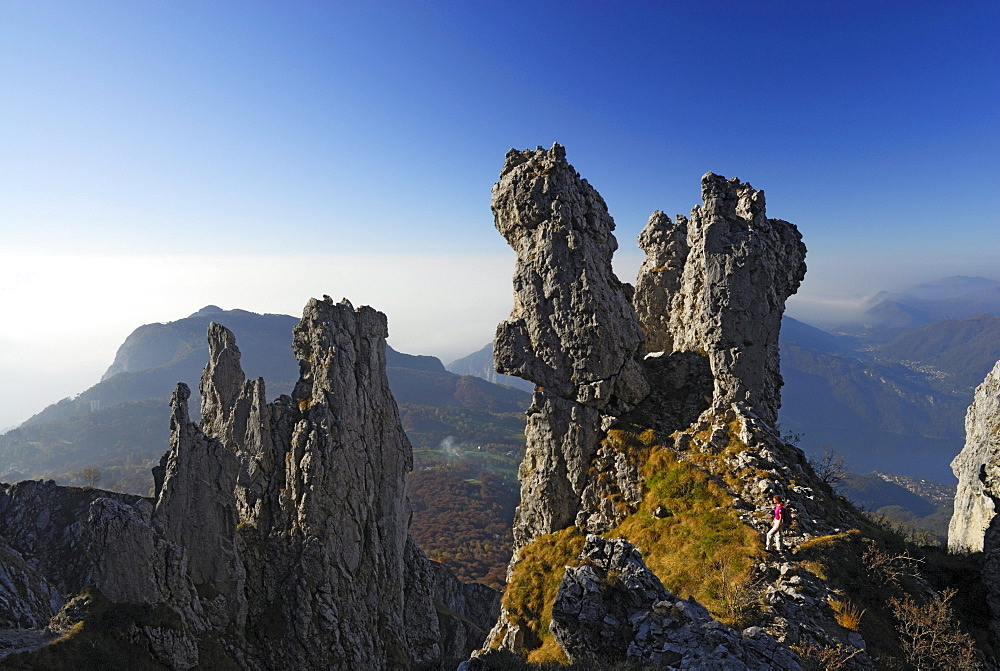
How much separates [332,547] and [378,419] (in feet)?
33.9

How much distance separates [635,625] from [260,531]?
30407 millimetres

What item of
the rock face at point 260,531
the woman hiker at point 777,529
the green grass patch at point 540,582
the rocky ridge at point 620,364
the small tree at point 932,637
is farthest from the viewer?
the rock face at point 260,531

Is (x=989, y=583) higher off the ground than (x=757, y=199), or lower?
lower

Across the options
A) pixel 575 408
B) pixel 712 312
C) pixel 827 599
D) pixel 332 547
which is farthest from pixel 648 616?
pixel 332 547

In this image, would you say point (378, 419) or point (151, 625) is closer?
point (151, 625)

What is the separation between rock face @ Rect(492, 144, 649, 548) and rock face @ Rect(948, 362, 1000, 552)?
583 inches

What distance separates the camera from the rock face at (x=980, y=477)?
19438 mm

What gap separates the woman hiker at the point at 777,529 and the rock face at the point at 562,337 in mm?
9664

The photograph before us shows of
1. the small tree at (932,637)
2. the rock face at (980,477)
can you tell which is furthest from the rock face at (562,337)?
the rock face at (980,477)

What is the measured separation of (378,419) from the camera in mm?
40062

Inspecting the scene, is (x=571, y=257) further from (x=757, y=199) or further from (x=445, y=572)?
(x=445, y=572)

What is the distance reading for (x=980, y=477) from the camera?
20266 mm

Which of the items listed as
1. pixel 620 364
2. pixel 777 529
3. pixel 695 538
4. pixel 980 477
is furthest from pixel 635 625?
pixel 980 477

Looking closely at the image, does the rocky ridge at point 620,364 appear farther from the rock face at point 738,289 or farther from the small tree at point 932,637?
the small tree at point 932,637
